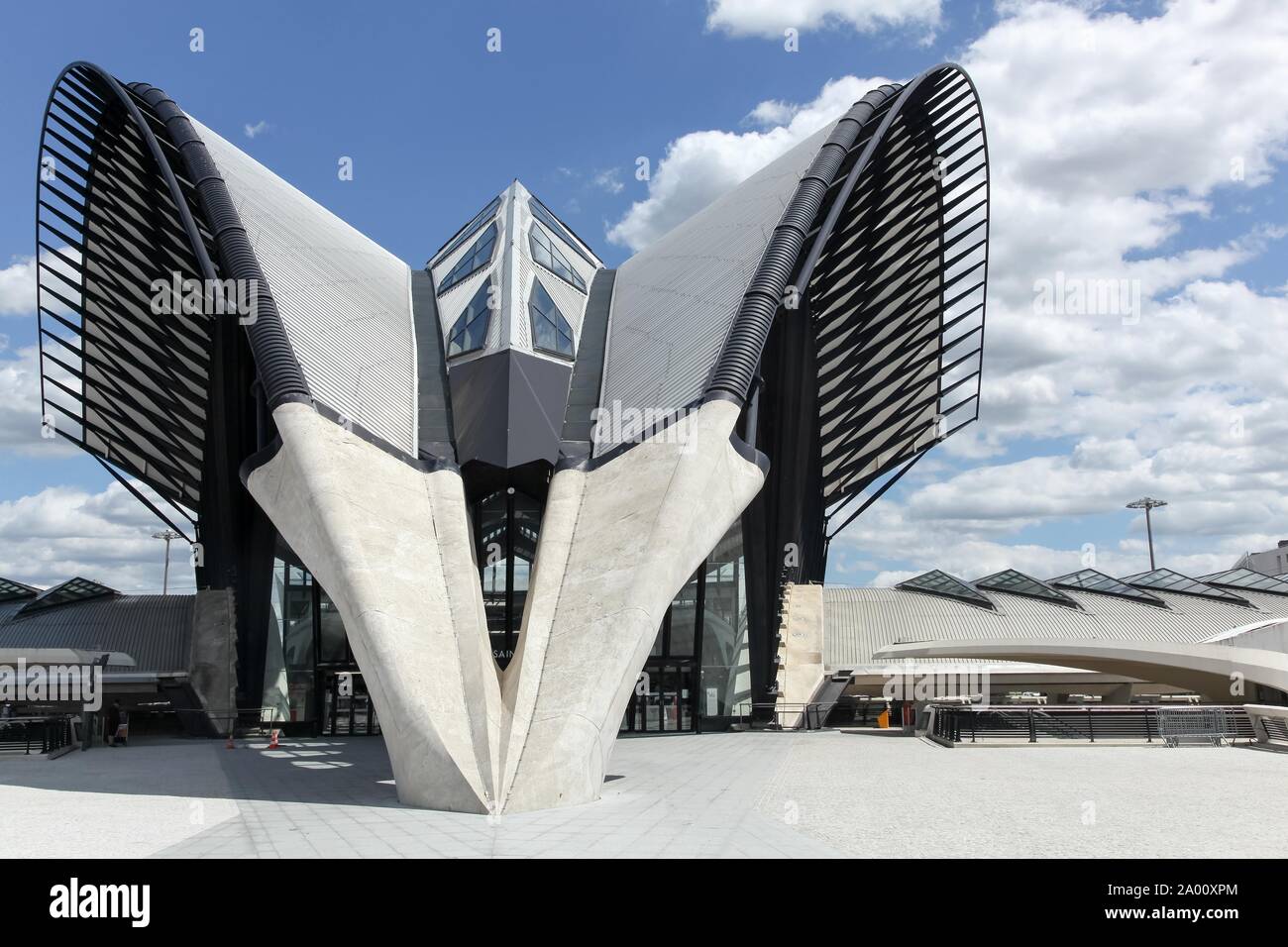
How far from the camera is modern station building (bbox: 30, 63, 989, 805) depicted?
16.6m

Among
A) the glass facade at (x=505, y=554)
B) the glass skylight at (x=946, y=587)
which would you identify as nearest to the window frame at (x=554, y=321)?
the glass facade at (x=505, y=554)

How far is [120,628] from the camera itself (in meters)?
39.9

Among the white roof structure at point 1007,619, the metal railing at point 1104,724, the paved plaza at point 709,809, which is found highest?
the white roof structure at point 1007,619

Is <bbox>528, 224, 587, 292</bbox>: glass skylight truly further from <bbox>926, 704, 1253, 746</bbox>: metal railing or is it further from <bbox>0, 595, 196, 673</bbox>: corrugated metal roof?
<bbox>0, 595, 196, 673</bbox>: corrugated metal roof

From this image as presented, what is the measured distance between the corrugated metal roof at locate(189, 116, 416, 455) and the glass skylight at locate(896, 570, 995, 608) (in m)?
27.4

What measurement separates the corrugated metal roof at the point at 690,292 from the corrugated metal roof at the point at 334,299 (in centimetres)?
505

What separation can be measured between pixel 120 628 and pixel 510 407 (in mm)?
24894

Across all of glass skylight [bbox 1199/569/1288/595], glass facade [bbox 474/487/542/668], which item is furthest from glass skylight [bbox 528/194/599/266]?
glass skylight [bbox 1199/569/1288/595]

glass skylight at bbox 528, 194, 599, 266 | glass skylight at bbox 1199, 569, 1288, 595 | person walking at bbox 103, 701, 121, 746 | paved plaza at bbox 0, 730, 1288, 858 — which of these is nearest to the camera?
paved plaza at bbox 0, 730, 1288, 858

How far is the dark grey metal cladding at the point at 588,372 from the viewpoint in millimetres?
23422

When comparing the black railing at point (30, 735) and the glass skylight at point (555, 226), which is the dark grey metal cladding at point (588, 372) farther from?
the black railing at point (30, 735)
